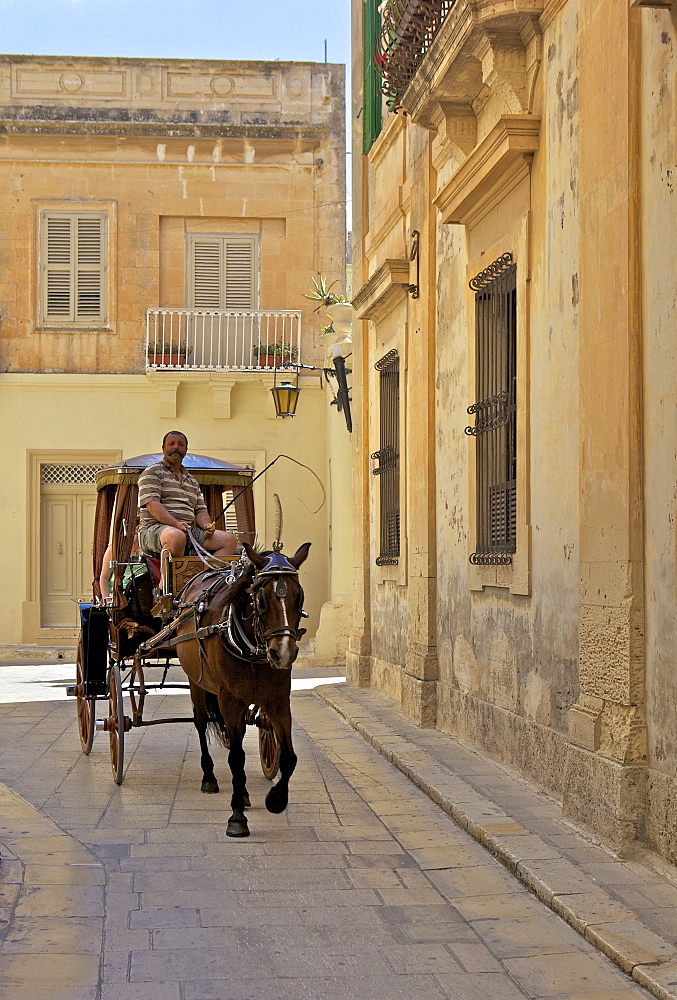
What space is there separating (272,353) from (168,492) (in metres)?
12.9

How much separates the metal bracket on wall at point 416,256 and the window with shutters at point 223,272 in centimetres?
1027

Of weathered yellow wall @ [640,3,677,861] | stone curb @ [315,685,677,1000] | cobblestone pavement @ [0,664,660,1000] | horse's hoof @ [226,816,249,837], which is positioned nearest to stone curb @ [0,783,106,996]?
cobblestone pavement @ [0,664,660,1000]

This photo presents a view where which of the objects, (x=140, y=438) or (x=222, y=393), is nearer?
(x=222, y=393)

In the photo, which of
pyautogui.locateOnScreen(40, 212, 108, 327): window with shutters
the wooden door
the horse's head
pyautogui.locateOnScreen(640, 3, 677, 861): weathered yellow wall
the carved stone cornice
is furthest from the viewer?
pyautogui.locateOnScreen(40, 212, 108, 327): window with shutters

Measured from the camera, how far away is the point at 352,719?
11.7 m

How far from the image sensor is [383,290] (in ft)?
42.6

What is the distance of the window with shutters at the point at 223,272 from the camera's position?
22281 millimetres

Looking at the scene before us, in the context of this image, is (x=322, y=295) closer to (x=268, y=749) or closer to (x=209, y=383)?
(x=209, y=383)

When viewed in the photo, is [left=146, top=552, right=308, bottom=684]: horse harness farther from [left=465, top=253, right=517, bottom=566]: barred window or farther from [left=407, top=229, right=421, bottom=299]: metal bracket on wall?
[left=407, top=229, right=421, bottom=299]: metal bracket on wall

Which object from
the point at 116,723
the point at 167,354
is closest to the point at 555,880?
the point at 116,723

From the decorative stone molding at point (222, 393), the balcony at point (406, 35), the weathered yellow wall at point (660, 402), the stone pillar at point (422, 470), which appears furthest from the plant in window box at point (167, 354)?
the weathered yellow wall at point (660, 402)

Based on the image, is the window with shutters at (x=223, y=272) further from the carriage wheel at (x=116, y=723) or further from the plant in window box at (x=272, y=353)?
the carriage wheel at (x=116, y=723)

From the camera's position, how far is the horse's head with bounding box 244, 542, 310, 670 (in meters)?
6.61

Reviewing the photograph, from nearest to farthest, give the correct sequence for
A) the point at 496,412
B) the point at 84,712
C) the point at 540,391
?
the point at 540,391 < the point at 496,412 < the point at 84,712
